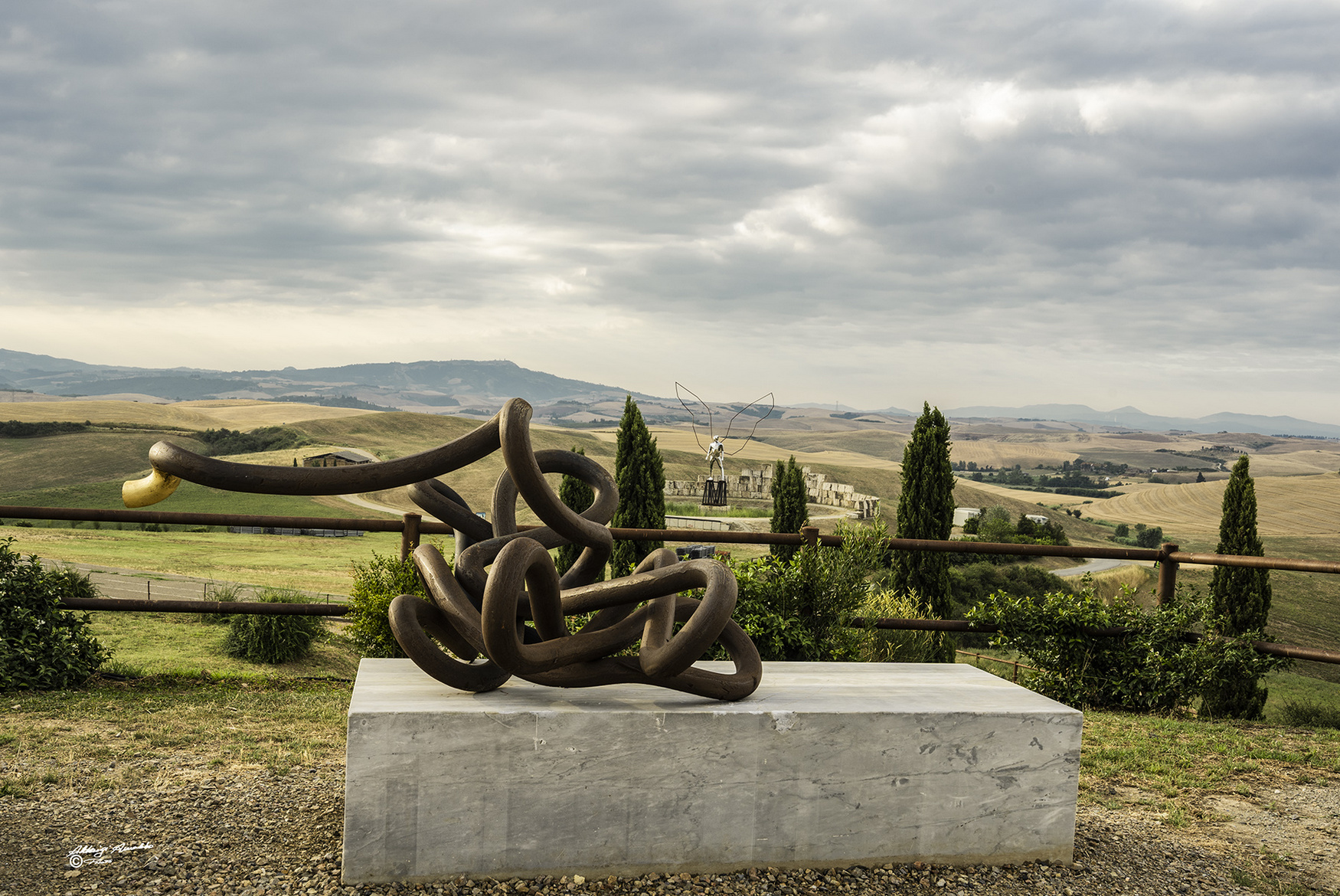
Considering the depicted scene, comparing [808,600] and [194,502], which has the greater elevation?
[808,600]

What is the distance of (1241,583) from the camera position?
8.96 metres

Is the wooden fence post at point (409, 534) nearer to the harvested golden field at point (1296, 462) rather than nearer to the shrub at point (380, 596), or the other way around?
the shrub at point (380, 596)

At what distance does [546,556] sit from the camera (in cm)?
319

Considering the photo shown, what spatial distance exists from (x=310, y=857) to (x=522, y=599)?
46.8 inches

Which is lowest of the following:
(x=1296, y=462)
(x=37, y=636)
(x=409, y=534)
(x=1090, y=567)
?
(x=1090, y=567)

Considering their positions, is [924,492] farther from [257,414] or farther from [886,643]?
[257,414]

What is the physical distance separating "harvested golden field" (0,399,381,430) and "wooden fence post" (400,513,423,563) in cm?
8408

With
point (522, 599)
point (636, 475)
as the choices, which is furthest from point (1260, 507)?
point (522, 599)

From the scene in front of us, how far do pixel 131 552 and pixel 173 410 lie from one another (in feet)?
270

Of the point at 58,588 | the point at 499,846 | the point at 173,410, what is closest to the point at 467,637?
the point at 499,846

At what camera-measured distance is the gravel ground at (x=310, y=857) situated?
9.69 feet

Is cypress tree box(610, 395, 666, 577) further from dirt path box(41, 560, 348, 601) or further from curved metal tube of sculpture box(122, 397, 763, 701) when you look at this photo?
curved metal tube of sculpture box(122, 397, 763, 701)

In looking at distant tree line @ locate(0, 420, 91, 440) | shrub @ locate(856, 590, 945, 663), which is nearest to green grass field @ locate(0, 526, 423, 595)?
shrub @ locate(856, 590, 945, 663)

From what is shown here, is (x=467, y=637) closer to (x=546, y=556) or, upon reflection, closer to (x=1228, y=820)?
(x=546, y=556)
